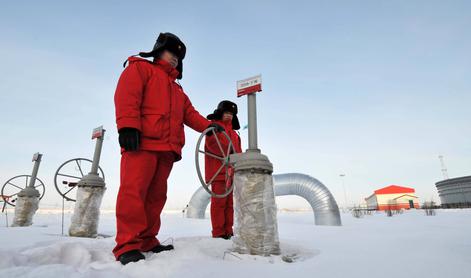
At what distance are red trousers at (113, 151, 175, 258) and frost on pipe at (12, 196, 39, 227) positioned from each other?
Answer: 521 centimetres

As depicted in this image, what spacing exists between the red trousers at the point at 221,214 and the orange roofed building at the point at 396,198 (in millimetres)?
28754

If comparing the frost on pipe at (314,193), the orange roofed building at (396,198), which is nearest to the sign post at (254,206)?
the frost on pipe at (314,193)

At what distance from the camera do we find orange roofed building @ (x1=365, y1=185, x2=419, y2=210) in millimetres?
26547

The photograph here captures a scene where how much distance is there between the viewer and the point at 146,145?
1888 mm

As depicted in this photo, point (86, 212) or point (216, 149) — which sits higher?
point (216, 149)

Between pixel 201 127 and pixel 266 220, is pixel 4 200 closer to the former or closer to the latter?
pixel 201 127

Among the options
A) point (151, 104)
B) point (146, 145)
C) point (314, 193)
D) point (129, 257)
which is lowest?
point (129, 257)

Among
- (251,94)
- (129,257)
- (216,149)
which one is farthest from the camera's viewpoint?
(216,149)

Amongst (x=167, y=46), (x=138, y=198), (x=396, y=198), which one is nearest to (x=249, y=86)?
(x=167, y=46)

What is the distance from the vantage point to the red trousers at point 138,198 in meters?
1.73

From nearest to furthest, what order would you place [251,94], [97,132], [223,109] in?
[251,94]
[223,109]
[97,132]

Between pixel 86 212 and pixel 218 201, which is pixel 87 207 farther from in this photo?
pixel 218 201

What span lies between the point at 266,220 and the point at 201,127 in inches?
45.9

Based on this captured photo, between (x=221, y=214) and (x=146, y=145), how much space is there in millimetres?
1463
